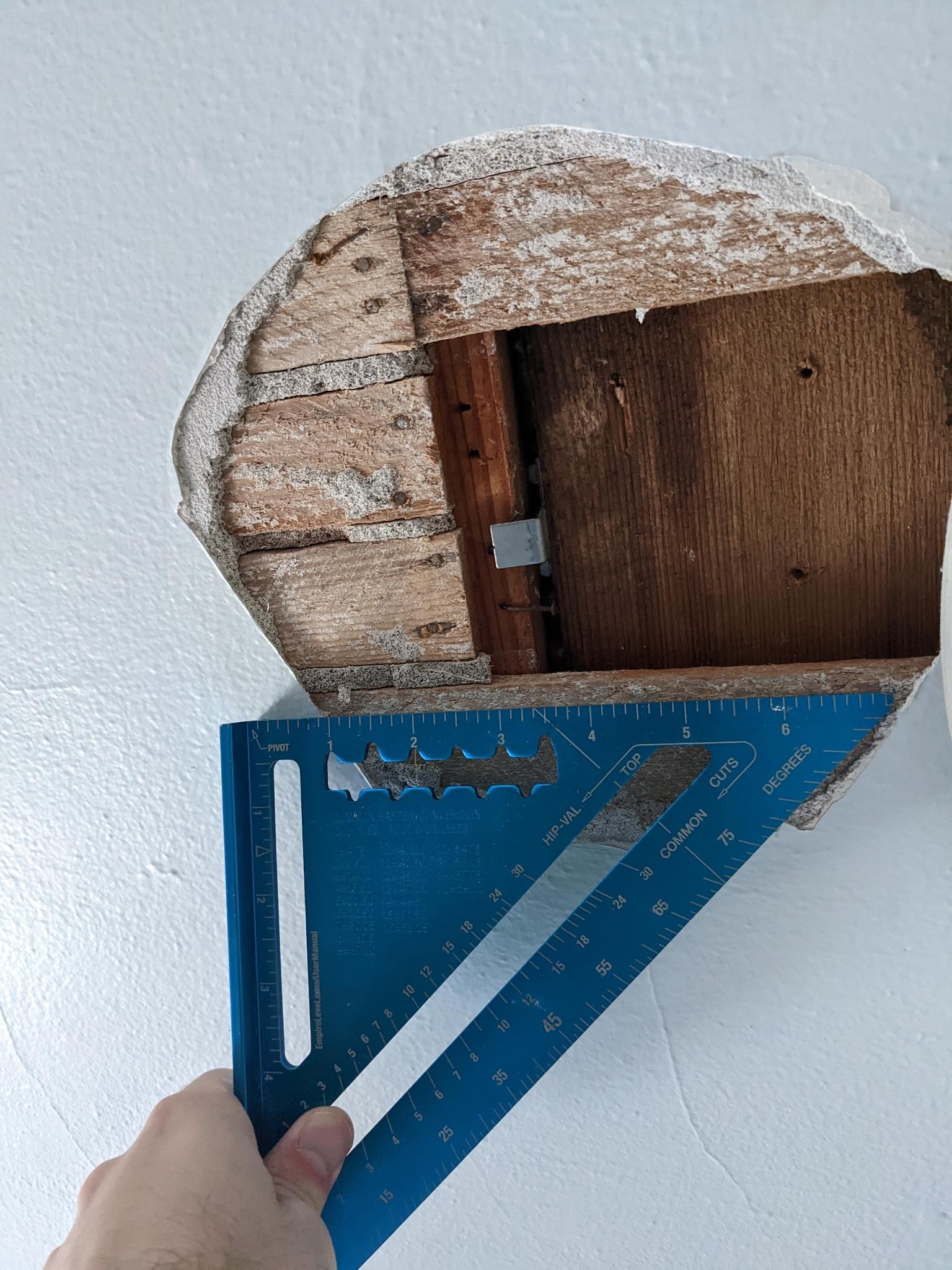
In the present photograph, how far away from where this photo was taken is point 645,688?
892mm

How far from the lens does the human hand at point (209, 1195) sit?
2.52 ft

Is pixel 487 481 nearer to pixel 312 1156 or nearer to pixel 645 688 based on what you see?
pixel 645 688

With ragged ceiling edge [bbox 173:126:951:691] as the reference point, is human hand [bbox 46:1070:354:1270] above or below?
below

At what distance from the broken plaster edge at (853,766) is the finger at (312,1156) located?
2.09 ft

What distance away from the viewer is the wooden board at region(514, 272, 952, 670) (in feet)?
2.78

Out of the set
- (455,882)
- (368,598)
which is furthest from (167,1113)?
(368,598)

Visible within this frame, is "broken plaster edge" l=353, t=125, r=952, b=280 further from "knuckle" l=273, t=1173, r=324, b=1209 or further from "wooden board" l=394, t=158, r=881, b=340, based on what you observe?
"knuckle" l=273, t=1173, r=324, b=1209

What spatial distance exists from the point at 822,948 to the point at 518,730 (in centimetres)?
43

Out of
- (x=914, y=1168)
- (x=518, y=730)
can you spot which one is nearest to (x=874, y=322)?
(x=518, y=730)

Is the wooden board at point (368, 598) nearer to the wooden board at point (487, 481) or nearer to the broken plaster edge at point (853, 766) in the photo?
the wooden board at point (487, 481)

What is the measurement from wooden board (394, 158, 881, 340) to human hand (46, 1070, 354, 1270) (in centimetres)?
90

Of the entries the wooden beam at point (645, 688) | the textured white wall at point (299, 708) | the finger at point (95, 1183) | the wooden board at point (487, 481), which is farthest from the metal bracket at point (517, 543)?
the finger at point (95, 1183)

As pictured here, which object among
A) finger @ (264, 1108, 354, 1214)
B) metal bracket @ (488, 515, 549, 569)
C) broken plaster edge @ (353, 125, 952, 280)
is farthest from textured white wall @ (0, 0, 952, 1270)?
metal bracket @ (488, 515, 549, 569)

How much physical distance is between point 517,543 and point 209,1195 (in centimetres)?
75
